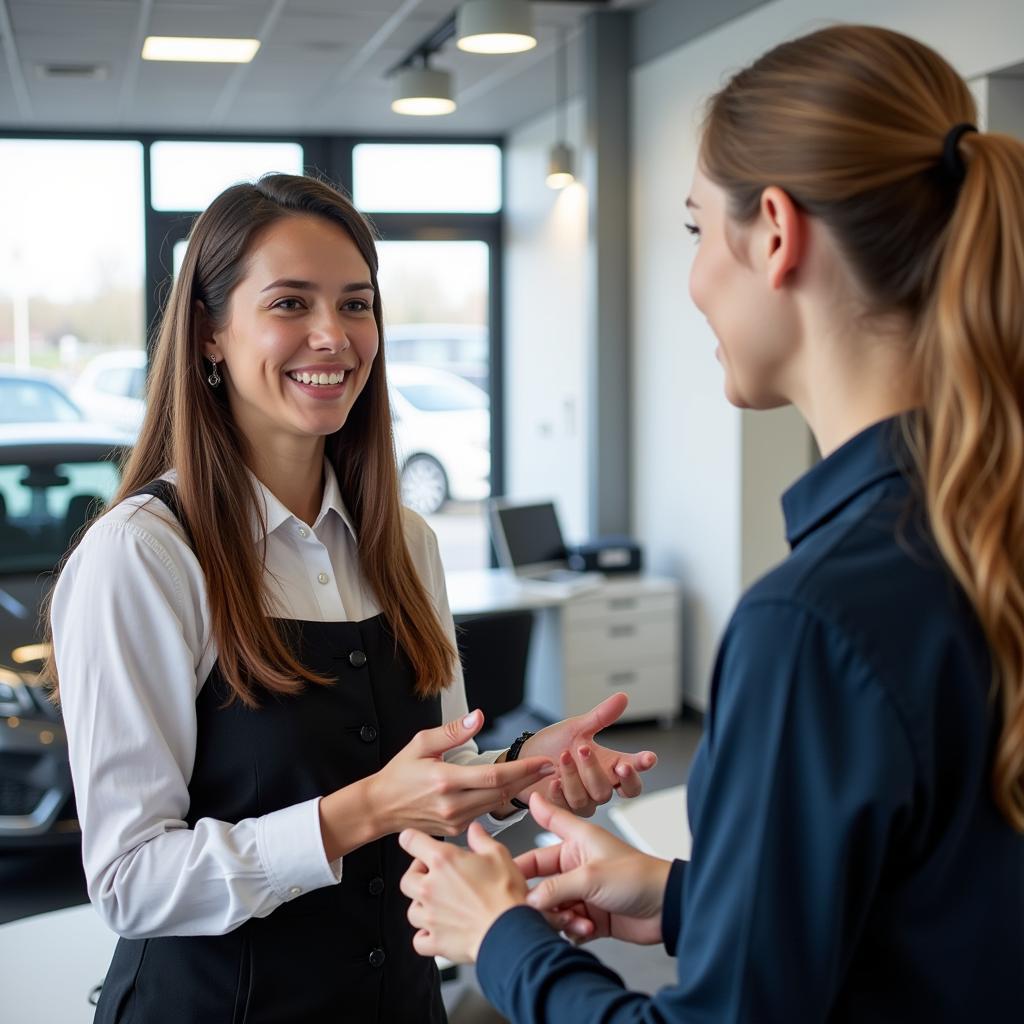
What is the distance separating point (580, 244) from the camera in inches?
293

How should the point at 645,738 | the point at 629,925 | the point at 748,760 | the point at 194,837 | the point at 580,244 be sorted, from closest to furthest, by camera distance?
the point at 748,760
the point at 629,925
the point at 194,837
the point at 645,738
the point at 580,244

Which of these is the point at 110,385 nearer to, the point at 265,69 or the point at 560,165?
the point at 265,69

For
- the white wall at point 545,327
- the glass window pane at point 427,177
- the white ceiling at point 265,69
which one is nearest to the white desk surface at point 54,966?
the white ceiling at point 265,69

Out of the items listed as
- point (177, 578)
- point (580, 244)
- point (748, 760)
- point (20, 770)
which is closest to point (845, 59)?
point (748, 760)

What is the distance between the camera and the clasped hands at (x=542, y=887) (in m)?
1.09

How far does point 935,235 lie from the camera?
3.15 feet

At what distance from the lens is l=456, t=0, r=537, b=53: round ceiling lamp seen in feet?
15.5

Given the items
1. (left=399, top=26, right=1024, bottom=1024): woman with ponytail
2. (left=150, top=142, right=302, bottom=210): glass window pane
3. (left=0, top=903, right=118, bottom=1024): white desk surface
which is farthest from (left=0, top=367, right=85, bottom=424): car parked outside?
(left=399, top=26, right=1024, bottom=1024): woman with ponytail

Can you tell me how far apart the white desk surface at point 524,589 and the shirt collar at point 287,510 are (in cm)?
347

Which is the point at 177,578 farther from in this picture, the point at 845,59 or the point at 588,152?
the point at 588,152

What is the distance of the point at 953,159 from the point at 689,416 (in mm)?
5074

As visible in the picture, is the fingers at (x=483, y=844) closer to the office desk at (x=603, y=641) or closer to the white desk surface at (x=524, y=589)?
the white desk surface at (x=524, y=589)

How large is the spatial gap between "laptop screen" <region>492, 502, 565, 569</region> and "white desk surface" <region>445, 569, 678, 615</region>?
0.38 ft

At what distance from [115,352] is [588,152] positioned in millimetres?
3813
